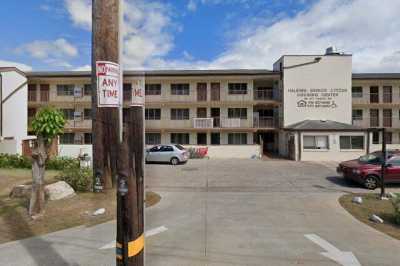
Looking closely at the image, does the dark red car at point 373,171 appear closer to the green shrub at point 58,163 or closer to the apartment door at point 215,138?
the green shrub at point 58,163

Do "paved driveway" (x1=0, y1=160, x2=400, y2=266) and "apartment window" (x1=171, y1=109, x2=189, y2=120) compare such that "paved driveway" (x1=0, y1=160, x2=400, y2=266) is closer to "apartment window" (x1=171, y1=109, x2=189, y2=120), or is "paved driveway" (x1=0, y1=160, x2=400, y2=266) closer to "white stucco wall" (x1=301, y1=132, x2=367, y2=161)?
"white stucco wall" (x1=301, y1=132, x2=367, y2=161)

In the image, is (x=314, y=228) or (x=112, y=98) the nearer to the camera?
(x=112, y=98)

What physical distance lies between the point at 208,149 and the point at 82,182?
1766cm

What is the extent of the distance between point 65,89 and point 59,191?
2432 centimetres

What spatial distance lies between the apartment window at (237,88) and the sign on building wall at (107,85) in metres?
25.9

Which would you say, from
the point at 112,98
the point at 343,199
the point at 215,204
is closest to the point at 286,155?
the point at 343,199

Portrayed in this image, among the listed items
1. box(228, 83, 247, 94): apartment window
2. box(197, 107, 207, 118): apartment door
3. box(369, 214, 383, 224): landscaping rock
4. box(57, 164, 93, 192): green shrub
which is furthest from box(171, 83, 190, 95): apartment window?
box(369, 214, 383, 224): landscaping rock

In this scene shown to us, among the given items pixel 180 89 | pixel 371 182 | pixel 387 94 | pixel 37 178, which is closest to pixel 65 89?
pixel 180 89

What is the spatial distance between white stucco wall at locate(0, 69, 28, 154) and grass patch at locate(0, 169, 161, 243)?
13.1 meters

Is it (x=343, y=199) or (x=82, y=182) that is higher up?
(x=82, y=182)

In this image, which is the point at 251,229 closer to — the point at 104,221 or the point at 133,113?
the point at 104,221

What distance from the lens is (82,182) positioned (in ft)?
35.3

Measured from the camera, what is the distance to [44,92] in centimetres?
3091

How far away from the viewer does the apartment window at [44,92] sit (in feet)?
101
